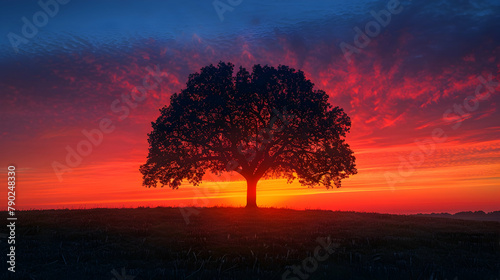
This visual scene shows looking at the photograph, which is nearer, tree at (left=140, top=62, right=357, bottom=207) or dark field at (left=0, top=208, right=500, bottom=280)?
dark field at (left=0, top=208, right=500, bottom=280)

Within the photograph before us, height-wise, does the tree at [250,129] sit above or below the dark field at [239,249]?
above

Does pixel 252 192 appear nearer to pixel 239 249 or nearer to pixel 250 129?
pixel 250 129

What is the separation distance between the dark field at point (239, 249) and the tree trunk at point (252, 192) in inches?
409

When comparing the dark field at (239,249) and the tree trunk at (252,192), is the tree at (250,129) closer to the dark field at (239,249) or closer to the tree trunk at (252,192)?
the tree trunk at (252,192)

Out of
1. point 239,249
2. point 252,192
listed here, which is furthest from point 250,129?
point 239,249

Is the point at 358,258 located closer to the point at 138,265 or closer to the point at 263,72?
the point at 138,265

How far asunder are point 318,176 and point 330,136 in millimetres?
4097

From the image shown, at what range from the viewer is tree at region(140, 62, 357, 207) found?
36.0 meters

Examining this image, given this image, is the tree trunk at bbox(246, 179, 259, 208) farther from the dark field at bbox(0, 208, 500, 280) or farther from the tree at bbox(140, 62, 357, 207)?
the dark field at bbox(0, 208, 500, 280)

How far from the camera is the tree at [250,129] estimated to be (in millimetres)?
35969

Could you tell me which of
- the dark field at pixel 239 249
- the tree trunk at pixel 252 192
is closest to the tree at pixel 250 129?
the tree trunk at pixel 252 192

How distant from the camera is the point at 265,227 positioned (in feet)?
77.3

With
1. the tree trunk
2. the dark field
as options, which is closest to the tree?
the tree trunk

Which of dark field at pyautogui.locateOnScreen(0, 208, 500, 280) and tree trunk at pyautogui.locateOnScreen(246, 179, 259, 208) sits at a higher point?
tree trunk at pyautogui.locateOnScreen(246, 179, 259, 208)
